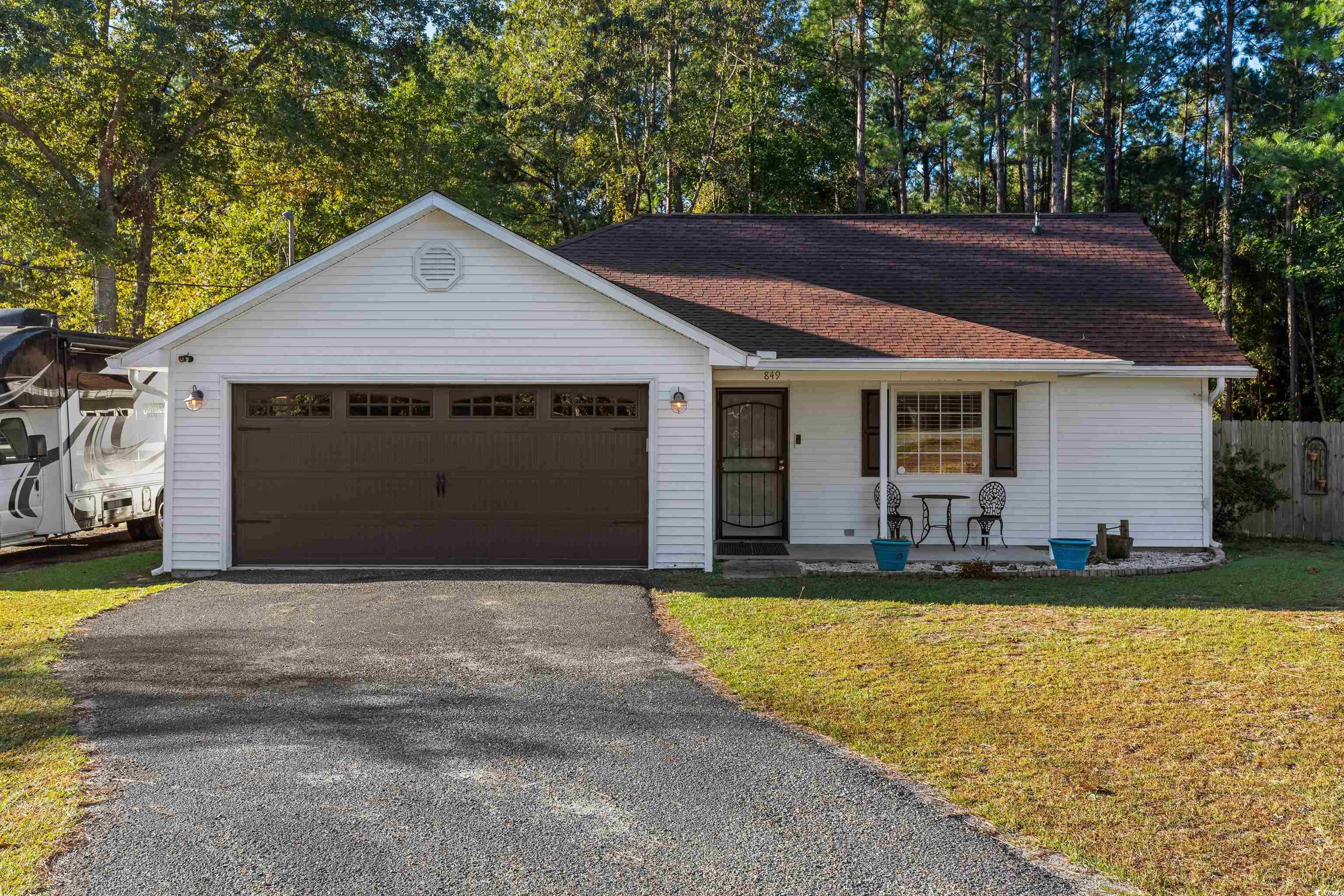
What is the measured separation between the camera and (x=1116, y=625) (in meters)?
8.32

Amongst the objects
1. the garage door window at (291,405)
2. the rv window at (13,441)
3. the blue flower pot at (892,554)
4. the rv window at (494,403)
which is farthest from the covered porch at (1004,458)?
the rv window at (13,441)

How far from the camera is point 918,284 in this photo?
1404cm

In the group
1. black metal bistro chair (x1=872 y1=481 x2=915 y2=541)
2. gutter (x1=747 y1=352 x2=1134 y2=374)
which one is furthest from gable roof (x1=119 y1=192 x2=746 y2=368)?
black metal bistro chair (x1=872 y1=481 x2=915 y2=541)

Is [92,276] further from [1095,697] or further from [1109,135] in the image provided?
[1109,135]

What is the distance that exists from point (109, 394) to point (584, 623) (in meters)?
8.80

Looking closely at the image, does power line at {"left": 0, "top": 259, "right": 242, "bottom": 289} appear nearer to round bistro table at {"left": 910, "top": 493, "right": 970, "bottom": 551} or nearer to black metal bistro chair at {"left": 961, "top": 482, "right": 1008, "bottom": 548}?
round bistro table at {"left": 910, "top": 493, "right": 970, "bottom": 551}

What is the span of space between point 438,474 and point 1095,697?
7290 millimetres

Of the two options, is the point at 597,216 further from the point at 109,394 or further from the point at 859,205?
the point at 109,394

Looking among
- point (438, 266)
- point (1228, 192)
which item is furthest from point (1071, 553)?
point (1228, 192)

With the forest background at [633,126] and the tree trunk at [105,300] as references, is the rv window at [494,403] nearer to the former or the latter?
the forest background at [633,126]

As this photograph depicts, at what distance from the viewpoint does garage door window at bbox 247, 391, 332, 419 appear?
436 inches

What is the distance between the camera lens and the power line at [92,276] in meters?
23.2

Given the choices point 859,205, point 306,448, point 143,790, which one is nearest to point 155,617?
point 306,448

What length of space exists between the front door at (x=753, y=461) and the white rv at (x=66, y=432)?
677cm
